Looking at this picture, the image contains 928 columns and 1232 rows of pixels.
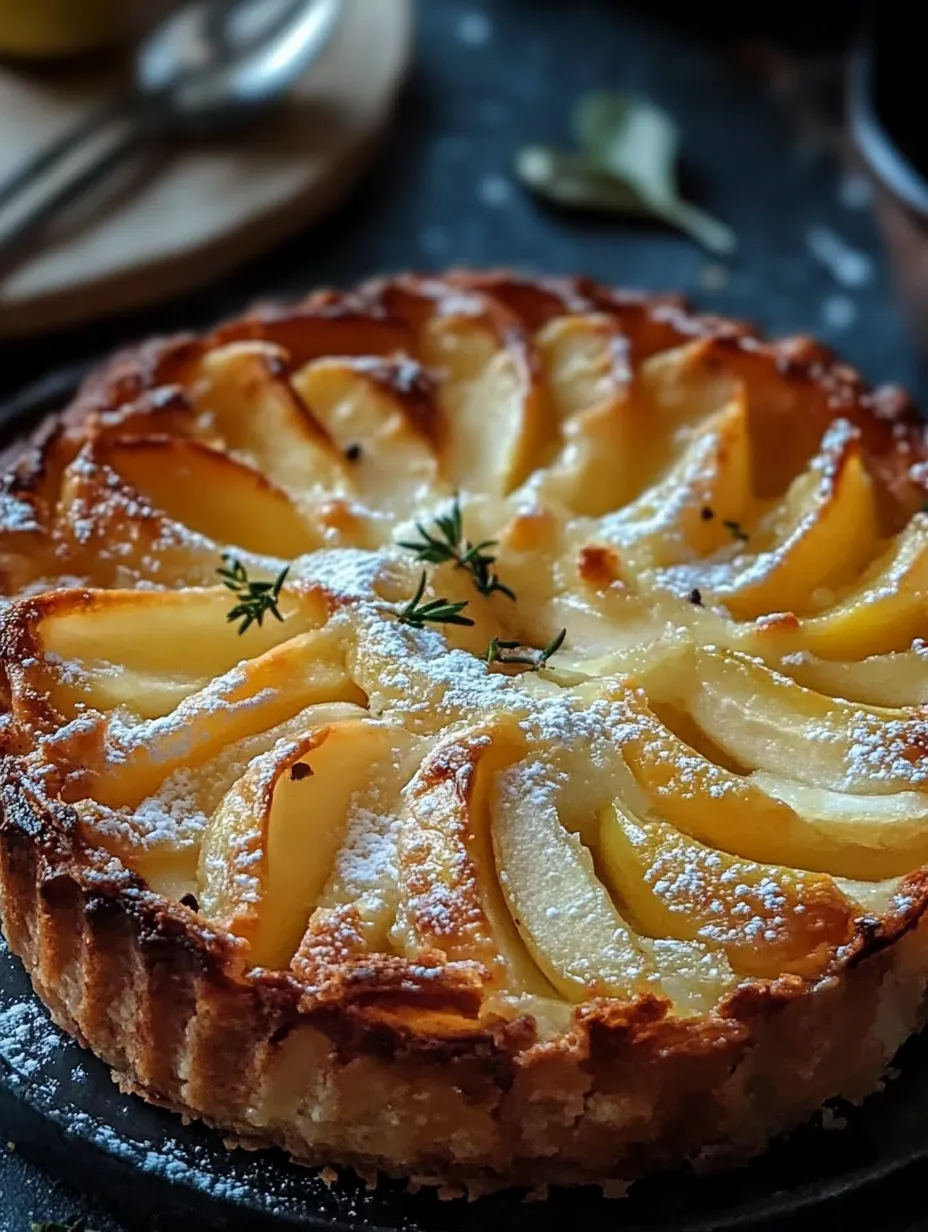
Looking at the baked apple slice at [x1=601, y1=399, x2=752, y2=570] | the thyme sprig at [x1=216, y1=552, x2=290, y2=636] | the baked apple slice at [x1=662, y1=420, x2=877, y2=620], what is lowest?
the baked apple slice at [x1=662, y1=420, x2=877, y2=620]

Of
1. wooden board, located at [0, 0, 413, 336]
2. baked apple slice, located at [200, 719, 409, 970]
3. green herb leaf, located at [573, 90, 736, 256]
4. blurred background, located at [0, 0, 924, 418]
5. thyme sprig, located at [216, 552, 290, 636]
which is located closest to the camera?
baked apple slice, located at [200, 719, 409, 970]

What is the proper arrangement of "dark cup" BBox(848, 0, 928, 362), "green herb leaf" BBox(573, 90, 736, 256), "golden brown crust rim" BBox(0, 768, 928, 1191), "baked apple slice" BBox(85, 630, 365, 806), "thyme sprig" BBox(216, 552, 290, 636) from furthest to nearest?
"green herb leaf" BBox(573, 90, 736, 256)
"dark cup" BBox(848, 0, 928, 362)
"thyme sprig" BBox(216, 552, 290, 636)
"baked apple slice" BBox(85, 630, 365, 806)
"golden brown crust rim" BBox(0, 768, 928, 1191)

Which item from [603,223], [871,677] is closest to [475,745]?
[871,677]

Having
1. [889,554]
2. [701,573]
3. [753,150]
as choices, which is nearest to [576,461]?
[701,573]

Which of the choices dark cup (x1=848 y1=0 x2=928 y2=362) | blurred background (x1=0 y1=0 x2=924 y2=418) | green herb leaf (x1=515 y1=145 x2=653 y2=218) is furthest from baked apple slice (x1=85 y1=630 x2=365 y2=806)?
green herb leaf (x1=515 y1=145 x2=653 y2=218)

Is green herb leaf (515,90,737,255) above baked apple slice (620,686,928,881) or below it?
below

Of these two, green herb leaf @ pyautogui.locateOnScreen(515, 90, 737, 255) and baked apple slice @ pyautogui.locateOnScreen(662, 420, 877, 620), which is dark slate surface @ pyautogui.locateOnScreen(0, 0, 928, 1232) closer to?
green herb leaf @ pyautogui.locateOnScreen(515, 90, 737, 255)

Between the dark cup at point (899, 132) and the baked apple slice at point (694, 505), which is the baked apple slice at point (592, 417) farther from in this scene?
the dark cup at point (899, 132)

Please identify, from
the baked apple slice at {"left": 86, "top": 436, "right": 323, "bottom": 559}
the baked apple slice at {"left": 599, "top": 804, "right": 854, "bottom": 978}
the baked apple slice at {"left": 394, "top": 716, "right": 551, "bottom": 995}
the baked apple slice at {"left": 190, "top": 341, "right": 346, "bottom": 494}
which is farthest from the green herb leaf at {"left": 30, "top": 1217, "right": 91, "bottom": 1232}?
the baked apple slice at {"left": 190, "top": 341, "right": 346, "bottom": 494}

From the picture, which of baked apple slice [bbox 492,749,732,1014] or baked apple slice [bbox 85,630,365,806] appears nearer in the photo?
baked apple slice [bbox 492,749,732,1014]
